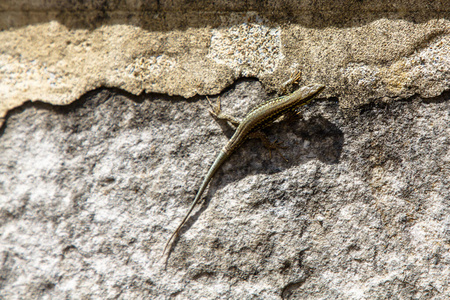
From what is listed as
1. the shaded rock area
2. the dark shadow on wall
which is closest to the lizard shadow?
the shaded rock area

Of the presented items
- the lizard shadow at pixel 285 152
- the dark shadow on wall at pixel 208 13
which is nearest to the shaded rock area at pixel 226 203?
the lizard shadow at pixel 285 152

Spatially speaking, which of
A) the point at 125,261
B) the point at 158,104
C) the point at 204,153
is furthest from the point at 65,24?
the point at 125,261

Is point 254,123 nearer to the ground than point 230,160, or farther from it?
farther from it

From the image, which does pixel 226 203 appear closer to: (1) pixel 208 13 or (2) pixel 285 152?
(2) pixel 285 152

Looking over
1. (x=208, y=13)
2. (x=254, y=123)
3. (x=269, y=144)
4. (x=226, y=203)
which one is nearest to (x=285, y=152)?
(x=269, y=144)

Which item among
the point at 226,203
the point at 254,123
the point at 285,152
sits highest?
the point at 254,123

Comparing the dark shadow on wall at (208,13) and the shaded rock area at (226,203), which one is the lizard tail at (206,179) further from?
the dark shadow on wall at (208,13)

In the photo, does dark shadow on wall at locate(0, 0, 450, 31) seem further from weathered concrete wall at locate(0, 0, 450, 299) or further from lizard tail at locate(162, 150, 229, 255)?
lizard tail at locate(162, 150, 229, 255)
